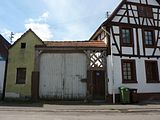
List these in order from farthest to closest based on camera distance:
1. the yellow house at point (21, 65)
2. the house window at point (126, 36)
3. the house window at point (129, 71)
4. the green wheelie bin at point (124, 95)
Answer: the house window at point (126, 36)
the house window at point (129, 71)
the yellow house at point (21, 65)
the green wheelie bin at point (124, 95)

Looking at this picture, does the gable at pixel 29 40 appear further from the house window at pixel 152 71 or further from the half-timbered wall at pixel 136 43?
the house window at pixel 152 71

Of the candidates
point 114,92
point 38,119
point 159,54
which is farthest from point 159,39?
point 38,119

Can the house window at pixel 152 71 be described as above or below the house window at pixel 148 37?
below

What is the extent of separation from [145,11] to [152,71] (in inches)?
215

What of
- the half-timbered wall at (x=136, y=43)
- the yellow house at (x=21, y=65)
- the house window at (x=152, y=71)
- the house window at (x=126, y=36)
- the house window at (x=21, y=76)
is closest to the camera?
the yellow house at (x=21, y=65)

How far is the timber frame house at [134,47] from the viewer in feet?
64.4

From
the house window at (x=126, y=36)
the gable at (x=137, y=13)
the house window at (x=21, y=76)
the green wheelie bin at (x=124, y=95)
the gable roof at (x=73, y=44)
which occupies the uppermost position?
the gable at (x=137, y=13)

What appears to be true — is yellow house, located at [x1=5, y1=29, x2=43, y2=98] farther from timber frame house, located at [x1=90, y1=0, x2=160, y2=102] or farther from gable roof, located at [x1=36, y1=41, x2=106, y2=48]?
timber frame house, located at [x1=90, y1=0, x2=160, y2=102]

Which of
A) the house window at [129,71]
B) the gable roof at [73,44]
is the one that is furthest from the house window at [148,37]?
the gable roof at [73,44]

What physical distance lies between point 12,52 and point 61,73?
4.43 metres

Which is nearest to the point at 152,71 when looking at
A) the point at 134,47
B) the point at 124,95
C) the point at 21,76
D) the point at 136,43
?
the point at 134,47

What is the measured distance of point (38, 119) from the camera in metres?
10.5

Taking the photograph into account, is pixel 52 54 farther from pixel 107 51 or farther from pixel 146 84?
pixel 146 84

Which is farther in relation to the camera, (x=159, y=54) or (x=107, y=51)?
(x=159, y=54)
